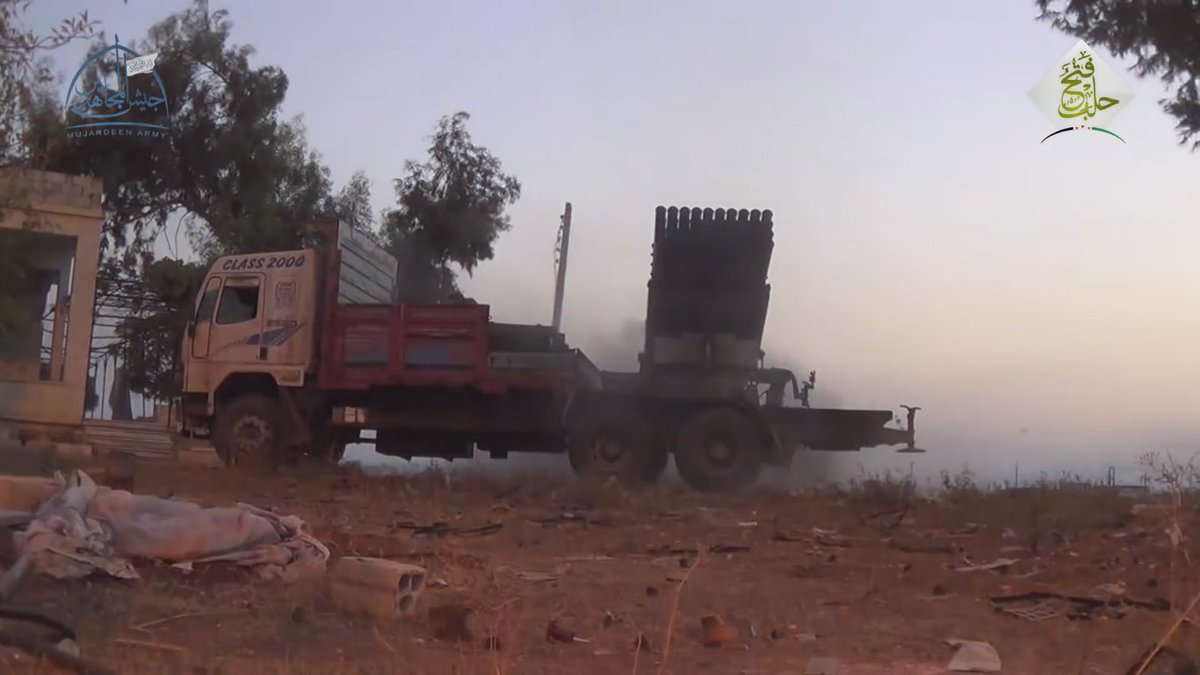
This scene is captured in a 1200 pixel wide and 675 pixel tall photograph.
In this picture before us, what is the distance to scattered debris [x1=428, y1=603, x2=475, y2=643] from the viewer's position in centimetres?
655

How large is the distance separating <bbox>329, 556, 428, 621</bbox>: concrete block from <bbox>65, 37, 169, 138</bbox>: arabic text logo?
70.8ft

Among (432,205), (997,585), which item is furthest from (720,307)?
(432,205)

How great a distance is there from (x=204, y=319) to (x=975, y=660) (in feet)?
41.9

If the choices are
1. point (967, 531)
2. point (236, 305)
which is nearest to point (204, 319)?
point (236, 305)

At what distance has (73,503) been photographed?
796cm

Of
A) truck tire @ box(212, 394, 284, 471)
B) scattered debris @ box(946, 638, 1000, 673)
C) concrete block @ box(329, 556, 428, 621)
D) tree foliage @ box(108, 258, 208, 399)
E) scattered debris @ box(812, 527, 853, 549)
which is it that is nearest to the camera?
scattered debris @ box(946, 638, 1000, 673)

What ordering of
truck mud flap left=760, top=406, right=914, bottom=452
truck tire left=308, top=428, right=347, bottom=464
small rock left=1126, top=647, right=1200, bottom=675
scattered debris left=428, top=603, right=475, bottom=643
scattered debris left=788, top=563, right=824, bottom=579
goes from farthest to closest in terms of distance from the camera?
truck tire left=308, top=428, right=347, bottom=464 < truck mud flap left=760, top=406, right=914, bottom=452 < scattered debris left=788, top=563, right=824, bottom=579 < scattered debris left=428, top=603, right=475, bottom=643 < small rock left=1126, top=647, right=1200, bottom=675

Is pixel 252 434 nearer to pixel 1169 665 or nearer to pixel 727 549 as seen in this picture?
pixel 727 549

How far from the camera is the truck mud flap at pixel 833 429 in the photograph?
15.9m

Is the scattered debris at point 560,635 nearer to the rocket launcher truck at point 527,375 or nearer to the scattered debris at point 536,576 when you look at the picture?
the scattered debris at point 536,576

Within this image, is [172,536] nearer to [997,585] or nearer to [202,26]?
[997,585]

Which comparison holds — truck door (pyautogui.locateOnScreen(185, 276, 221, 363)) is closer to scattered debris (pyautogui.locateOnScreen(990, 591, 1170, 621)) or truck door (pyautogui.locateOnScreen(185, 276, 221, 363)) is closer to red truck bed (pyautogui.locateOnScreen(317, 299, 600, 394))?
red truck bed (pyautogui.locateOnScreen(317, 299, 600, 394))

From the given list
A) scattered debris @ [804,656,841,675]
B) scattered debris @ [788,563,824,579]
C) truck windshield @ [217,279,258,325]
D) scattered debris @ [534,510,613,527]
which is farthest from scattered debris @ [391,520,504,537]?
truck windshield @ [217,279,258,325]

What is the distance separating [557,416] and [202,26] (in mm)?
17536
